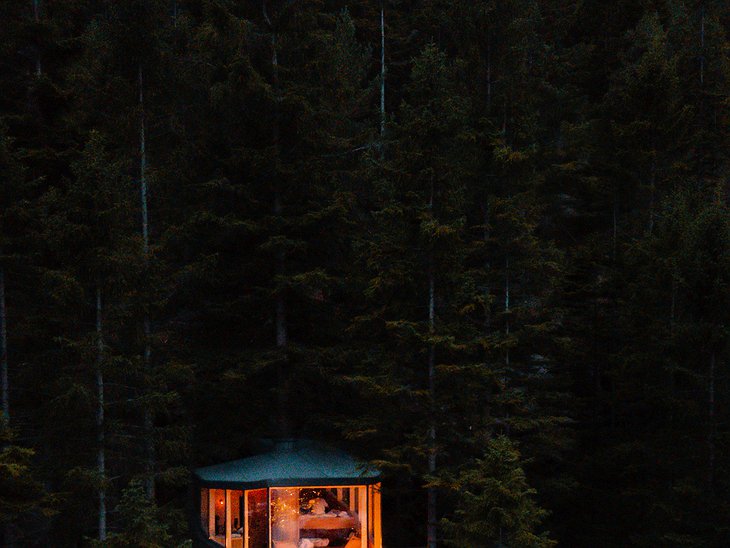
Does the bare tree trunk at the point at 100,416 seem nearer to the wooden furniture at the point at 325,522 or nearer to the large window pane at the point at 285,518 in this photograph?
the large window pane at the point at 285,518

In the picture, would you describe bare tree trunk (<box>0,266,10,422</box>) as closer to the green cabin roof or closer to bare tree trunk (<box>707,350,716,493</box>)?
the green cabin roof

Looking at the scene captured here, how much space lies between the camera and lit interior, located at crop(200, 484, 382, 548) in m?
16.3

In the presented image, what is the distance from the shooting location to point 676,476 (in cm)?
1516

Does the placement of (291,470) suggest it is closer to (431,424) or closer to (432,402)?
(431,424)

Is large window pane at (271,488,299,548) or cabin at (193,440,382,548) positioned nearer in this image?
cabin at (193,440,382,548)

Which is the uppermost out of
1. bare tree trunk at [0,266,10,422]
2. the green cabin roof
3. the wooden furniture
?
bare tree trunk at [0,266,10,422]

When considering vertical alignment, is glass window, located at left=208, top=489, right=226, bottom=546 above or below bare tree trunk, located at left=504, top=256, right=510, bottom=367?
below

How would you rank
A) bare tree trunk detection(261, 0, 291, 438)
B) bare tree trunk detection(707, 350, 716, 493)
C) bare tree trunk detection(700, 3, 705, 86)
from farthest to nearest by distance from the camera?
bare tree trunk detection(700, 3, 705, 86)
bare tree trunk detection(261, 0, 291, 438)
bare tree trunk detection(707, 350, 716, 493)

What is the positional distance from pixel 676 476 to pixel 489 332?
4973 millimetres

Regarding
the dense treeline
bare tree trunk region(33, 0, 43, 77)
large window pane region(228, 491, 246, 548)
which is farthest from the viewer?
bare tree trunk region(33, 0, 43, 77)

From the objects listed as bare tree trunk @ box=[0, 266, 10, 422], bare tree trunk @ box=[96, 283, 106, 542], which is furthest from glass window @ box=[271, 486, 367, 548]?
bare tree trunk @ box=[0, 266, 10, 422]

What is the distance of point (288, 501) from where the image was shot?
16453 mm

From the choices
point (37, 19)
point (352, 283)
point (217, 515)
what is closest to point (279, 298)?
point (352, 283)

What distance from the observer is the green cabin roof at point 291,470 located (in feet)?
51.9
